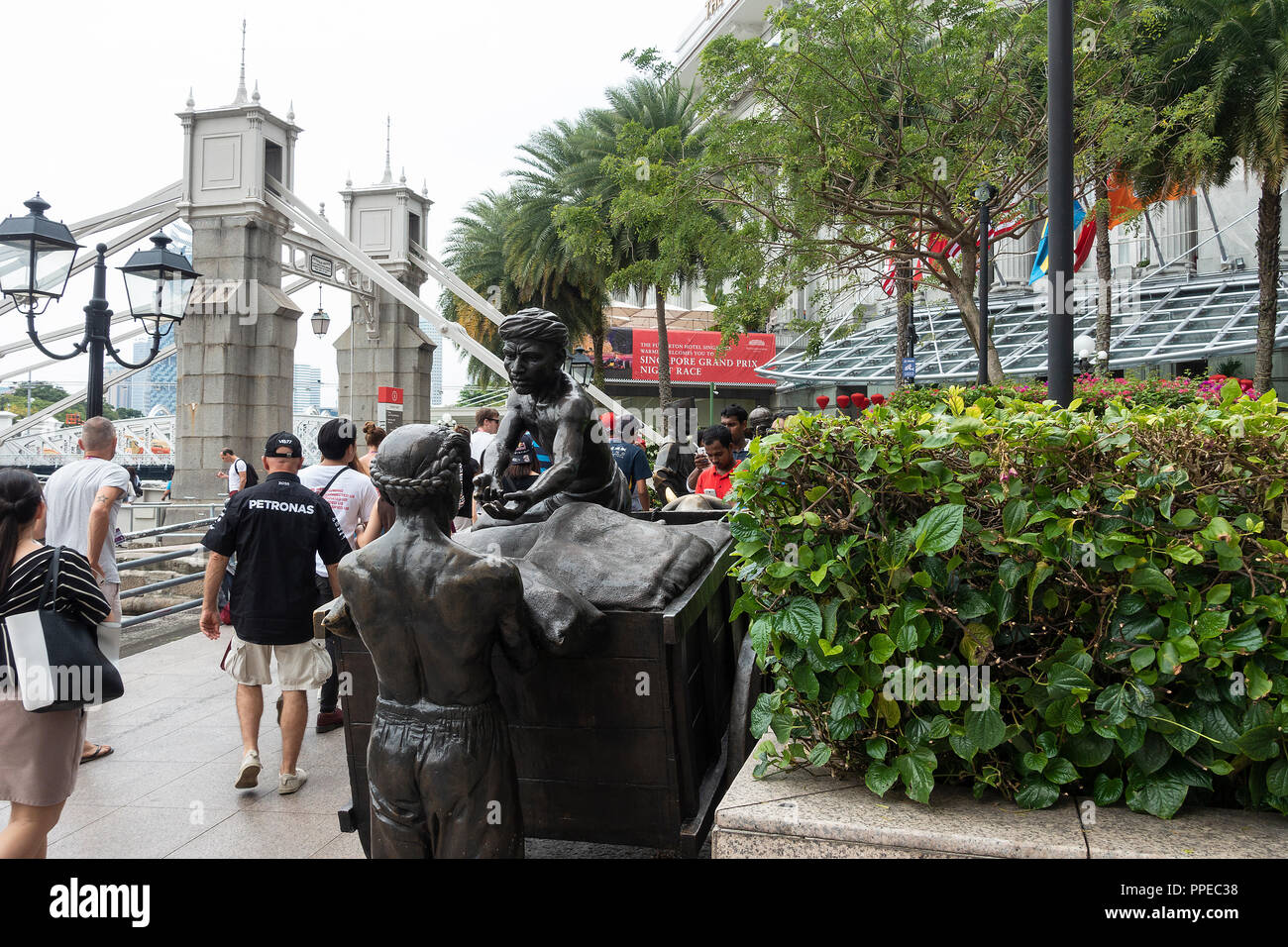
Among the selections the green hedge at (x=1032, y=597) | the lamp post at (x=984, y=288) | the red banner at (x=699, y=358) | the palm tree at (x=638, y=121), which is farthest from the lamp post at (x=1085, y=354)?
the red banner at (x=699, y=358)

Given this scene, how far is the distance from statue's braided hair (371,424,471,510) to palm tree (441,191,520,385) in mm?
28996

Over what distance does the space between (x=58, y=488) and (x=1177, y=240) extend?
32.8 m

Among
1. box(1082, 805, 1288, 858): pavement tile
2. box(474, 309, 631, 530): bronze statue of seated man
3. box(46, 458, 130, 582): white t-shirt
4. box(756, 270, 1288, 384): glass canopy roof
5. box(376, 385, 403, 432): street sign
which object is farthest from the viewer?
box(756, 270, 1288, 384): glass canopy roof

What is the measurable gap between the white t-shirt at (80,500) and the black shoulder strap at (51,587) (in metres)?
2.45

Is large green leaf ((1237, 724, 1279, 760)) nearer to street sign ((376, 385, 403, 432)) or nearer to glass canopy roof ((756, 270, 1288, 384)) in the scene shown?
street sign ((376, 385, 403, 432))

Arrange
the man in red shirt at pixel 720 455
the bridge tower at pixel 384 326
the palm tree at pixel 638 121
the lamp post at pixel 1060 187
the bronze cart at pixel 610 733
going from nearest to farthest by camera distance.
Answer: the bronze cart at pixel 610 733 → the lamp post at pixel 1060 187 → the man in red shirt at pixel 720 455 → the bridge tower at pixel 384 326 → the palm tree at pixel 638 121

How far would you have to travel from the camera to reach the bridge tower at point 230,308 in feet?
56.1

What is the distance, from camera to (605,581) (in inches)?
120

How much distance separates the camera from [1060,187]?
4996 mm

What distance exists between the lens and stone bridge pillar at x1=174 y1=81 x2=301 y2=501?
17109 mm

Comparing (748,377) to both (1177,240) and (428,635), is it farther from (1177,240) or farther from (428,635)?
(428,635)

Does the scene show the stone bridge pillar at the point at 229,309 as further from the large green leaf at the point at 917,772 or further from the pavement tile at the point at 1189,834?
the pavement tile at the point at 1189,834

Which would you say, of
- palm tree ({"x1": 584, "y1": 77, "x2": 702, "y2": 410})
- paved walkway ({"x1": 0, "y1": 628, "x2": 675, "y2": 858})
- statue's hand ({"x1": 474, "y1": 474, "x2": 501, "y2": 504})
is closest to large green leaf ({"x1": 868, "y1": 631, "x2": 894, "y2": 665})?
paved walkway ({"x1": 0, "y1": 628, "x2": 675, "y2": 858})
